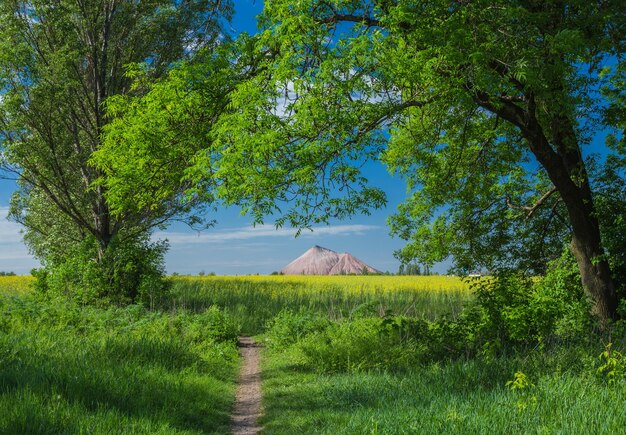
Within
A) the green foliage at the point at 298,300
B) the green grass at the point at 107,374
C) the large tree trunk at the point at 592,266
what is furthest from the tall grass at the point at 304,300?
the green grass at the point at 107,374

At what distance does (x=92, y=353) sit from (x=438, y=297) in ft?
56.2

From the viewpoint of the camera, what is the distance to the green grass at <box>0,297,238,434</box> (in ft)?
21.0

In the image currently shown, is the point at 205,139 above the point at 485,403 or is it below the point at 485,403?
above

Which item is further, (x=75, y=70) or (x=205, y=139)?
(x=75, y=70)

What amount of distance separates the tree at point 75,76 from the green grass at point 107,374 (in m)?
7.52

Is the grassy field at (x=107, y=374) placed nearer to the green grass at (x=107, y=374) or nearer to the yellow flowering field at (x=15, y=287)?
the green grass at (x=107, y=374)

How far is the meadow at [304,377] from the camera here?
6129 millimetres

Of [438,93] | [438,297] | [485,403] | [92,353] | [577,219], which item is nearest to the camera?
[485,403]

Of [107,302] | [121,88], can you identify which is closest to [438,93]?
[107,302]

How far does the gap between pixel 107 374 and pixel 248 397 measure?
2790 mm

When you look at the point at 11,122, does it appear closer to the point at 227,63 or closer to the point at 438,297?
the point at 227,63

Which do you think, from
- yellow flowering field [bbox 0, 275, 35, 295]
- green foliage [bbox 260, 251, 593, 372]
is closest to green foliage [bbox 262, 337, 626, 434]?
green foliage [bbox 260, 251, 593, 372]

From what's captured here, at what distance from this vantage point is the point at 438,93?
10.9 m

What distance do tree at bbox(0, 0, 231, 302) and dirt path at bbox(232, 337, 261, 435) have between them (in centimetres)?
851
